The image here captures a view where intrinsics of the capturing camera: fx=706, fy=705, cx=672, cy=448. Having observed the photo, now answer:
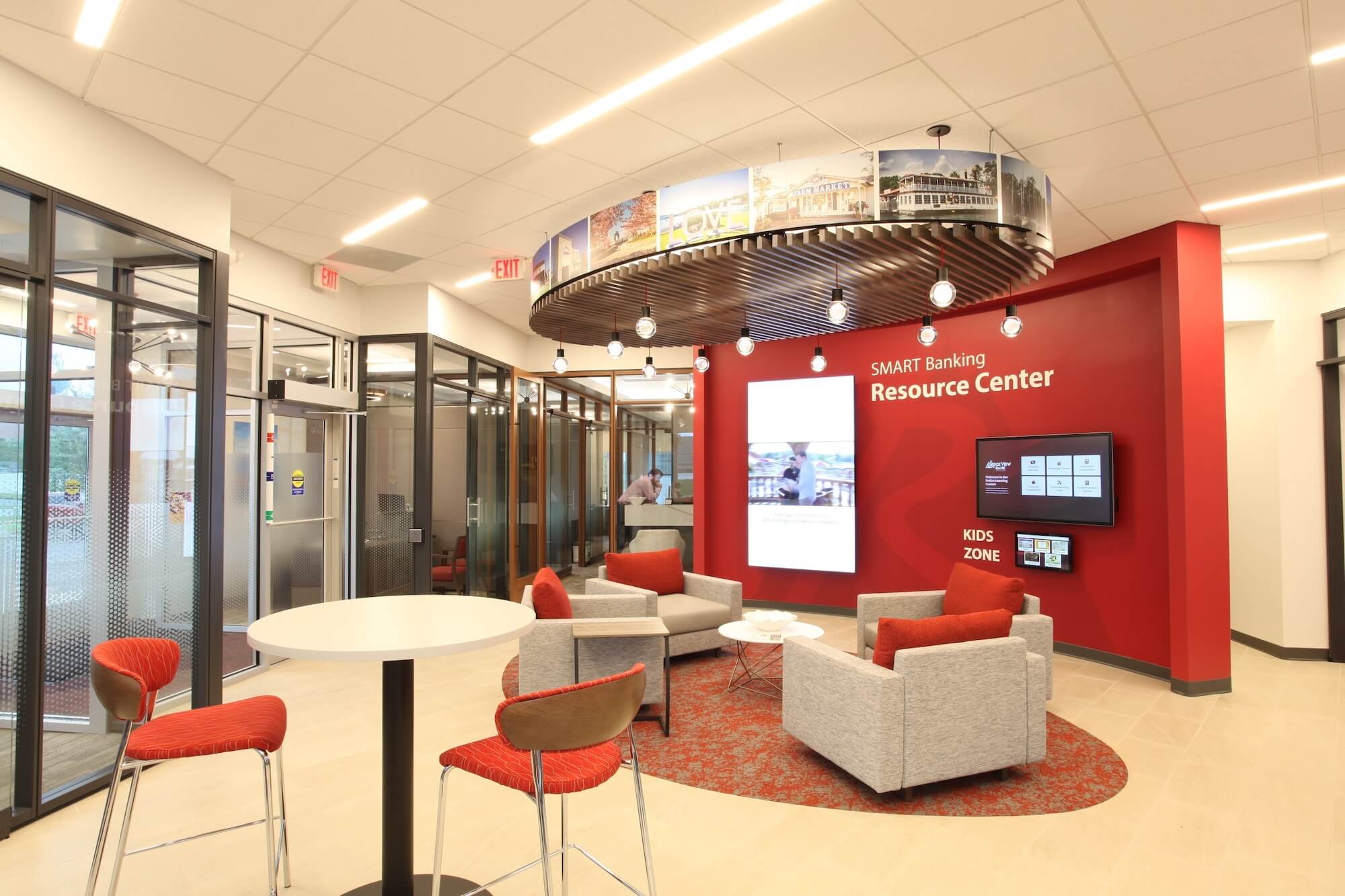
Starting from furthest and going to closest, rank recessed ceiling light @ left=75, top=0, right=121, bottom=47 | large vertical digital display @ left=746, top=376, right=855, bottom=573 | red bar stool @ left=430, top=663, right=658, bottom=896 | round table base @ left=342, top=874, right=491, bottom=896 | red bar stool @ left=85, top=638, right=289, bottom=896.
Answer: large vertical digital display @ left=746, top=376, right=855, bottom=573, recessed ceiling light @ left=75, top=0, right=121, bottom=47, round table base @ left=342, top=874, right=491, bottom=896, red bar stool @ left=85, top=638, right=289, bottom=896, red bar stool @ left=430, top=663, right=658, bottom=896

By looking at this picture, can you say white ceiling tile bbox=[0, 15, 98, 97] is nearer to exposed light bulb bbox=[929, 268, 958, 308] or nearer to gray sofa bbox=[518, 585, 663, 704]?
gray sofa bbox=[518, 585, 663, 704]

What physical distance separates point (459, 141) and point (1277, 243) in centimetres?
632

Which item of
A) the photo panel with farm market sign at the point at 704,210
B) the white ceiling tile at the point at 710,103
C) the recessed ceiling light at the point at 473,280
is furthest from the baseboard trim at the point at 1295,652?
the recessed ceiling light at the point at 473,280

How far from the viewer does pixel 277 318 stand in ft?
20.0

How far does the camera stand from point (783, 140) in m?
4.16

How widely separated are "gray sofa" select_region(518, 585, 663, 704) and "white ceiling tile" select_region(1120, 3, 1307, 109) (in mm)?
4038

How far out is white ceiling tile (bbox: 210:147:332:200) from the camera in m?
4.32

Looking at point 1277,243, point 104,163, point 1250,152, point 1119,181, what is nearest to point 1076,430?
point 1277,243

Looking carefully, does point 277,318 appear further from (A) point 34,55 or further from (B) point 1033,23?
(B) point 1033,23

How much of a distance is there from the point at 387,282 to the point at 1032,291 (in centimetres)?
615

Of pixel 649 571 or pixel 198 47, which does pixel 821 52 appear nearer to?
pixel 198 47

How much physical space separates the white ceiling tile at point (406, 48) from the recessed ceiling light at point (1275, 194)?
4886mm

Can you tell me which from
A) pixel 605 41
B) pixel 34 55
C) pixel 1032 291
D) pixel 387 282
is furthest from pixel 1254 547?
pixel 34 55

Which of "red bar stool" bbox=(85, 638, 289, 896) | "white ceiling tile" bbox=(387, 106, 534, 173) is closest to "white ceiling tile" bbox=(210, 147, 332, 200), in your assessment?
"white ceiling tile" bbox=(387, 106, 534, 173)
